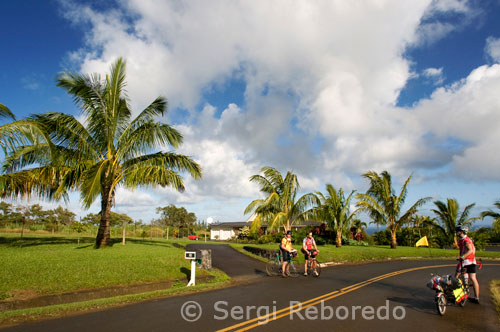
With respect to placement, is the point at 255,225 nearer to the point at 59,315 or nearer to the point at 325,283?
the point at 325,283

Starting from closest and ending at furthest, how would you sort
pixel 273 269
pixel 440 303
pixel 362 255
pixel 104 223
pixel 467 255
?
pixel 440 303, pixel 467 255, pixel 273 269, pixel 104 223, pixel 362 255

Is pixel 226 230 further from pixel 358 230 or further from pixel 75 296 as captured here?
pixel 75 296

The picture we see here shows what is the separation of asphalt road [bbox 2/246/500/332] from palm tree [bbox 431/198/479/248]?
77.9 ft

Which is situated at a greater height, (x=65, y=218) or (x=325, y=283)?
(x=65, y=218)

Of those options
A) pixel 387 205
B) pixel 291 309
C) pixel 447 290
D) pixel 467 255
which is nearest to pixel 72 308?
pixel 291 309

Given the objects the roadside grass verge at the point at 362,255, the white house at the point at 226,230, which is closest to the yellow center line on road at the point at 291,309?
the roadside grass verge at the point at 362,255

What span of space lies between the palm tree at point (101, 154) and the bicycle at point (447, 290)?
39.7 feet

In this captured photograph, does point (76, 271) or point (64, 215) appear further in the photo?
point (64, 215)

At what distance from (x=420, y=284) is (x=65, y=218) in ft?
172

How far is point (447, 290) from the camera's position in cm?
741

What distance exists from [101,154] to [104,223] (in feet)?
11.3

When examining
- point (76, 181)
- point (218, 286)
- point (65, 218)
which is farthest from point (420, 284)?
point (65, 218)

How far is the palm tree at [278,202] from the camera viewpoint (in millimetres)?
22469

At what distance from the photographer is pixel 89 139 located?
49.9 ft
